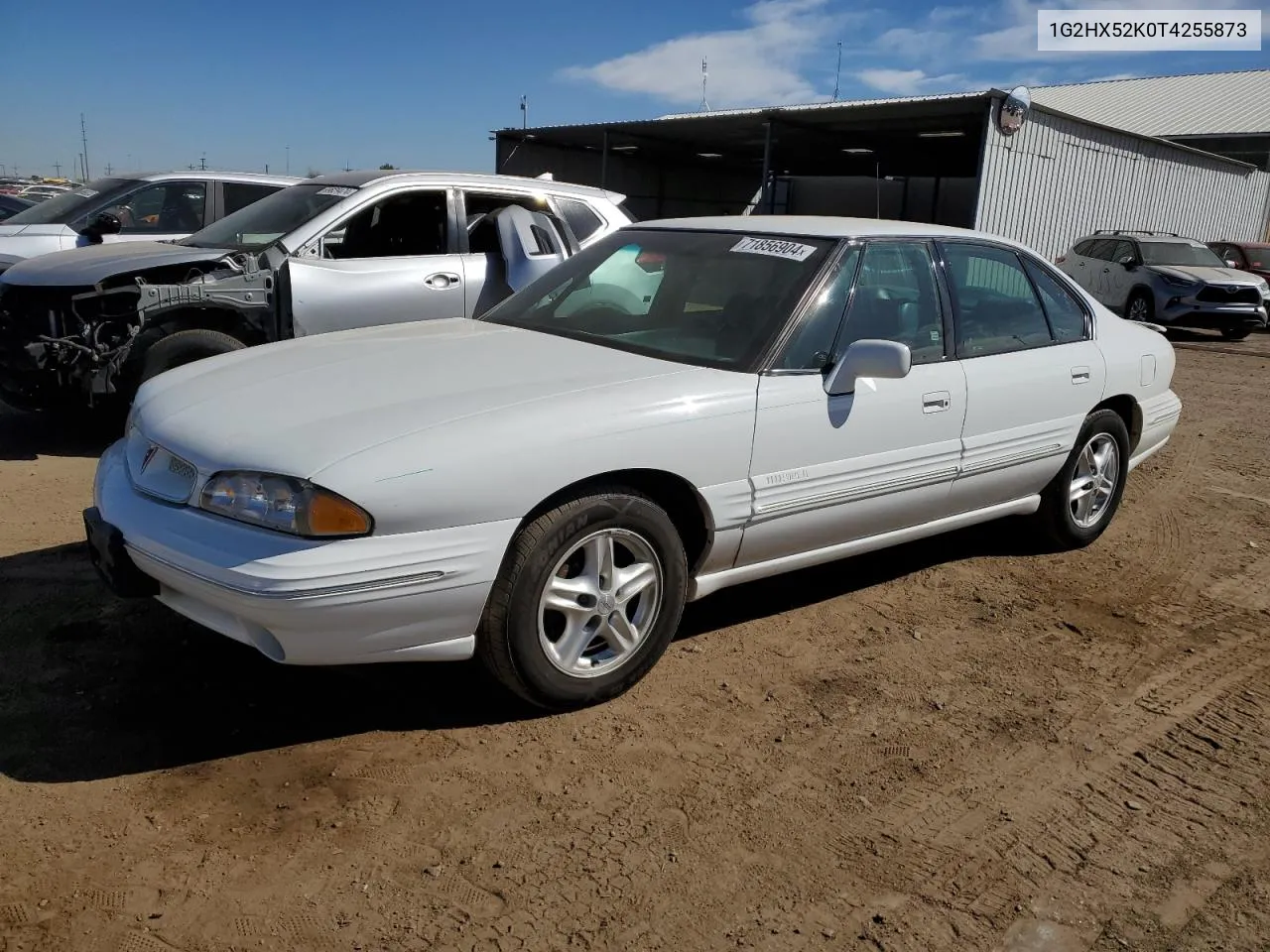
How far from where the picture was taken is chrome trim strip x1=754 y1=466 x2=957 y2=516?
3.67 m

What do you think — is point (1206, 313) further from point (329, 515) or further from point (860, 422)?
point (329, 515)

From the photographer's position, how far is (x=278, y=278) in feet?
20.0

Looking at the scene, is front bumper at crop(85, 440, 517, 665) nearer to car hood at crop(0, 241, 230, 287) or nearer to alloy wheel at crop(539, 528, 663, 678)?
alloy wheel at crop(539, 528, 663, 678)

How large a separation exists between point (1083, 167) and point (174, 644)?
61.0 feet

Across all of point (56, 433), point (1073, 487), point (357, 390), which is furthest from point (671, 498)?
point (56, 433)

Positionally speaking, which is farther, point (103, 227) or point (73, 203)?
point (73, 203)

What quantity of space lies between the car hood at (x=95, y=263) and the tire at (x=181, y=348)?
0.52m

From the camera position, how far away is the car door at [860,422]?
12.0 feet

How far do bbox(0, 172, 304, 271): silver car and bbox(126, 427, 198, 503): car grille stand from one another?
5.49 m

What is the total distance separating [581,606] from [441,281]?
3.72 m

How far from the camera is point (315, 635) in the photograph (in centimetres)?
283

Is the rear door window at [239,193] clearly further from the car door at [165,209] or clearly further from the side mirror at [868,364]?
the side mirror at [868,364]

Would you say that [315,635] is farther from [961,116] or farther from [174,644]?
[961,116]

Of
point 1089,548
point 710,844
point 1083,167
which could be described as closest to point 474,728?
point 710,844
